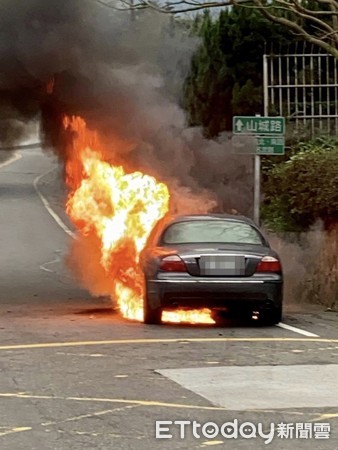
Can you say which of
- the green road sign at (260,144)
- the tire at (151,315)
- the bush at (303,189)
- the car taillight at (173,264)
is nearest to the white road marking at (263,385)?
the car taillight at (173,264)

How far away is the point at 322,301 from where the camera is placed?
15.8m

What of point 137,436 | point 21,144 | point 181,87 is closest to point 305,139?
point 181,87

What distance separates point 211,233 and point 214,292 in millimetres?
1176

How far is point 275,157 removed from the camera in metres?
18.6

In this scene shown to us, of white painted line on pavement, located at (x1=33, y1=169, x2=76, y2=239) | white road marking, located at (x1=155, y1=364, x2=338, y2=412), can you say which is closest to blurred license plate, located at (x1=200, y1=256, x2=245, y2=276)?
white road marking, located at (x1=155, y1=364, x2=338, y2=412)

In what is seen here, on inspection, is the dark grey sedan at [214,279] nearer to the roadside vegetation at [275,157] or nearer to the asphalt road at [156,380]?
the asphalt road at [156,380]

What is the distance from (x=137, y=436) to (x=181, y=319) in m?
6.17

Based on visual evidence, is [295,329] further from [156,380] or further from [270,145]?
[270,145]

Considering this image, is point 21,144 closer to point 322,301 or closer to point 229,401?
point 322,301

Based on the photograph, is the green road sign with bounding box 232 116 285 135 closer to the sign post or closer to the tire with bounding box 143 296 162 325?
the sign post

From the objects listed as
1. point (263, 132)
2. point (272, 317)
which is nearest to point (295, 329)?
point (272, 317)

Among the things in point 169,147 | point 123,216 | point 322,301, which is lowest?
point 322,301

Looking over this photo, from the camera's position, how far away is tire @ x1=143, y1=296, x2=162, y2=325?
12367 mm

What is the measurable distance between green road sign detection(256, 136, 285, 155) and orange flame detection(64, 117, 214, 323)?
158cm
